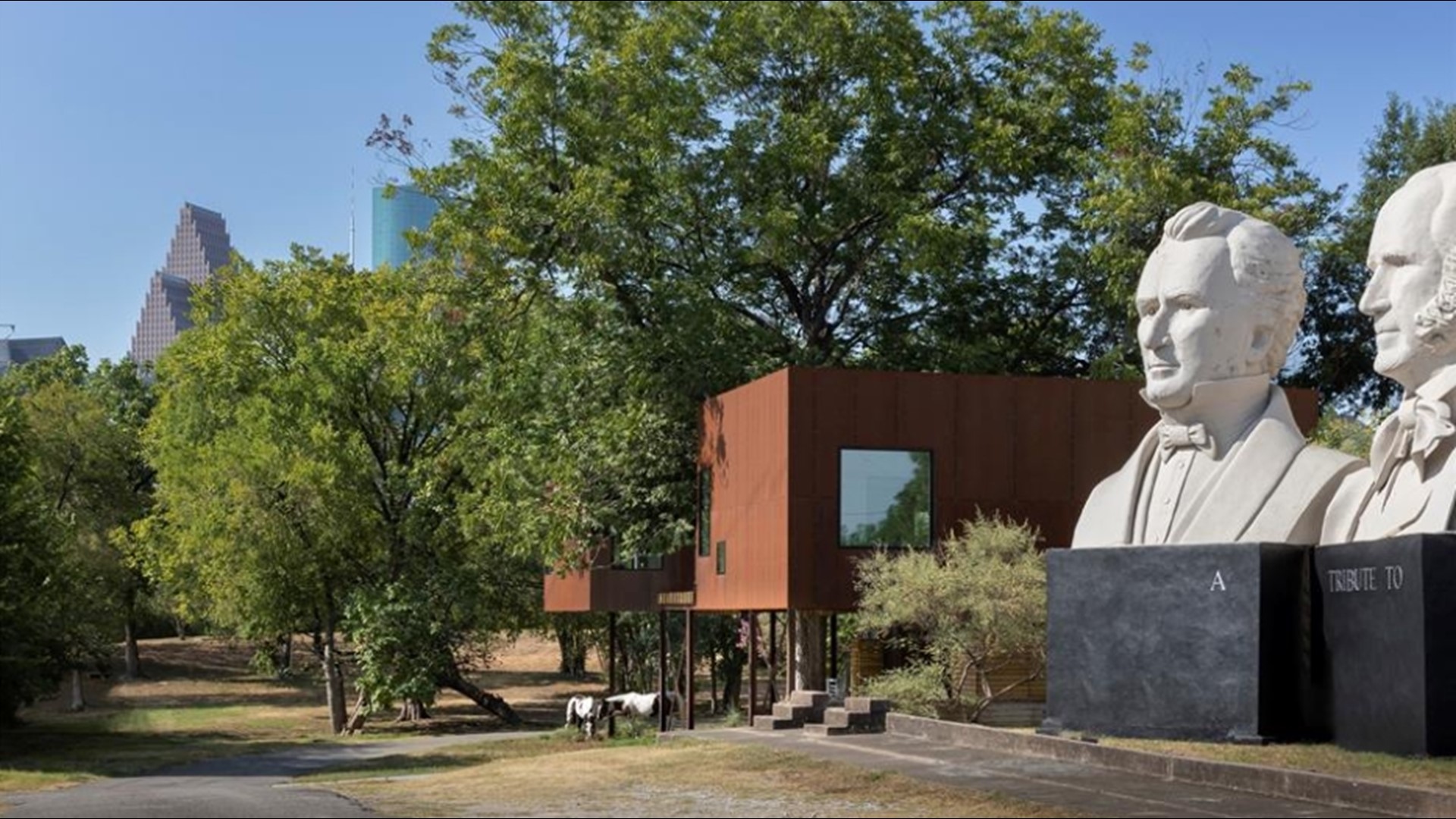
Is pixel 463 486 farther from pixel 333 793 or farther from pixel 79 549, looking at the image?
pixel 333 793

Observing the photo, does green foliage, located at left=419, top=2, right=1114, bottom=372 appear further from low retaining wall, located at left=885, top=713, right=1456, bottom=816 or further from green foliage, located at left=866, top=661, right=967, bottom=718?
low retaining wall, located at left=885, top=713, right=1456, bottom=816

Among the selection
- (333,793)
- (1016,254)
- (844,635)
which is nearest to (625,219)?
(1016,254)

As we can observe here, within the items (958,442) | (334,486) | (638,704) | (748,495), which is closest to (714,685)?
(334,486)

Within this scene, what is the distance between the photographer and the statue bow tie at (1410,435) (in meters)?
14.3

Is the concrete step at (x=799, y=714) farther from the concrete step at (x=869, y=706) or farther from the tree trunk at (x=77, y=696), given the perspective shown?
the tree trunk at (x=77, y=696)

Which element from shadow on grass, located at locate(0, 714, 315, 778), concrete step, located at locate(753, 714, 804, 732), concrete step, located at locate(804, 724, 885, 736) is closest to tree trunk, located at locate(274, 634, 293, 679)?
shadow on grass, located at locate(0, 714, 315, 778)

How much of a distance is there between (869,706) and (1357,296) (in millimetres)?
24594

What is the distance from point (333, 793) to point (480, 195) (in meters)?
17.1

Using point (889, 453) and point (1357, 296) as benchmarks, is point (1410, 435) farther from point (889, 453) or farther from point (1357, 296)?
point (1357, 296)

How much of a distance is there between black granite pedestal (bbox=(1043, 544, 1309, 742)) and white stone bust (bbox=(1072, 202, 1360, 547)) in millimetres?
425

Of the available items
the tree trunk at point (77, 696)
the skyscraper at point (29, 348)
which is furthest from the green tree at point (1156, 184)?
the skyscraper at point (29, 348)

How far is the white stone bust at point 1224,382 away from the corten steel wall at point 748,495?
9356mm

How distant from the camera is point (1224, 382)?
1648 centimetres

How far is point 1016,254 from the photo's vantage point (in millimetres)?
35969
